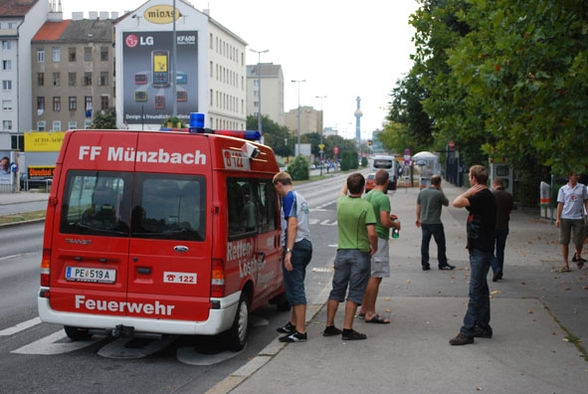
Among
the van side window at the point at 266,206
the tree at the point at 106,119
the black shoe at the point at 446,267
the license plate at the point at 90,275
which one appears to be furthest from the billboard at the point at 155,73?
the license plate at the point at 90,275

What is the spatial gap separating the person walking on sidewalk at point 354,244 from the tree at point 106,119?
84.3 metres

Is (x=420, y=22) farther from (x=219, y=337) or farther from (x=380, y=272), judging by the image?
(x=219, y=337)

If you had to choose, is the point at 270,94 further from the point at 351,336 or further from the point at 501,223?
the point at 351,336

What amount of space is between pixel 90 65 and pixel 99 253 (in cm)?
9391

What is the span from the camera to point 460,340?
7035mm

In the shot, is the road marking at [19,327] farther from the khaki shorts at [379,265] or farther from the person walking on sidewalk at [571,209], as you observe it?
the person walking on sidewalk at [571,209]

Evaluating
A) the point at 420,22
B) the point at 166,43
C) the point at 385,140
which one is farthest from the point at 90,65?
the point at 420,22

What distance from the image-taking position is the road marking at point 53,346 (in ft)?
23.1

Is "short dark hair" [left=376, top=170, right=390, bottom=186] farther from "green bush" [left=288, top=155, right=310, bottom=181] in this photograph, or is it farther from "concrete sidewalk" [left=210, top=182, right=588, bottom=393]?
"green bush" [left=288, top=155, right=310, bottom=181]

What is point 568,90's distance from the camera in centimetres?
899

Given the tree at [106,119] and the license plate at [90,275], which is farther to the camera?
the tree at [106,119]

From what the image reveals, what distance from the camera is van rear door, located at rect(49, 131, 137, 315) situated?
655 cm

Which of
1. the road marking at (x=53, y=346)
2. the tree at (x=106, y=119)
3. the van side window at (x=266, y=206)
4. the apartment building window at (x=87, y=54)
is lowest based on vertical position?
the road marking at (x=53, y=346)

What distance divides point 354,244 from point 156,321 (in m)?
2.08
